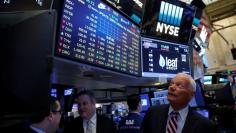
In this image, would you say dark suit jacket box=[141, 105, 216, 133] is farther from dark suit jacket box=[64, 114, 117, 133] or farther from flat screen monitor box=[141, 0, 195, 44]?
flat screen monitor box=[141, 0, 195, 44]

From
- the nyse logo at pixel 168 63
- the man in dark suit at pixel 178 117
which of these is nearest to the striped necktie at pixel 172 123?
the man in dark suit at pixel 178 117

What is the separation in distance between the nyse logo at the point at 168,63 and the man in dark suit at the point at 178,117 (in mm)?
1880

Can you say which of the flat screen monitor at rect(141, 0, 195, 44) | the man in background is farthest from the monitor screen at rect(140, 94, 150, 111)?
the flat screen monitor at rect(141, 0, 195, 44)

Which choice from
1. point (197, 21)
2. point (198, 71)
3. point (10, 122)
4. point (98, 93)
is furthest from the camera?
point (98, 93)

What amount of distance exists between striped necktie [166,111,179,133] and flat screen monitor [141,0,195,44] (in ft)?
6.82

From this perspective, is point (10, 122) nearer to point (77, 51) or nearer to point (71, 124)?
point (77, 51)

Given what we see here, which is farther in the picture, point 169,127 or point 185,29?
point 185,29

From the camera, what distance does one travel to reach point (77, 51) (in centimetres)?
266

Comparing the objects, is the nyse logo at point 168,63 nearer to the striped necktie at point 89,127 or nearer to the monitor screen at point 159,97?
the monitor screen at point 159,97

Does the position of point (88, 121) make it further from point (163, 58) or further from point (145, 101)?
point (163, 58)

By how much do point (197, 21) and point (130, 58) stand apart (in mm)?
2193

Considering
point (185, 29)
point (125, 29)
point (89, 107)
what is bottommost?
point (89, 107)

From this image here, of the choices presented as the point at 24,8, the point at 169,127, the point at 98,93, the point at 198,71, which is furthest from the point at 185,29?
the point at 24,8

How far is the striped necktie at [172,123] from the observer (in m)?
2.13
